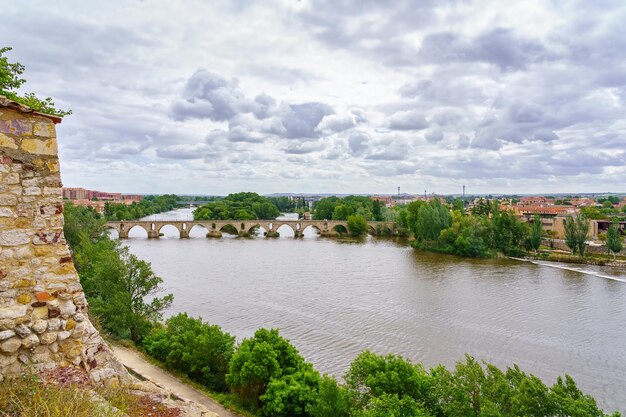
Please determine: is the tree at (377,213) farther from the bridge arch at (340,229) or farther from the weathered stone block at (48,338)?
the weathered stone block at (48,338)

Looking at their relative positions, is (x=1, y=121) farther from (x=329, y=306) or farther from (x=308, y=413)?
(x=329, y=306)

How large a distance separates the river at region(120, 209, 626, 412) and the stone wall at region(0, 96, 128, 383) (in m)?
12.0

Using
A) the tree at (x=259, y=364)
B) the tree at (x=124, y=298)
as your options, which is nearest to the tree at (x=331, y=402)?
the tree at (x=259, y=364)

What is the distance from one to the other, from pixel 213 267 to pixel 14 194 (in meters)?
31.9

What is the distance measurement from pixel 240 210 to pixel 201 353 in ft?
227

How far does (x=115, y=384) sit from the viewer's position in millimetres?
4441

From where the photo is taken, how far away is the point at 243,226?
64438 mm

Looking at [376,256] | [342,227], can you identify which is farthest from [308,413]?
[342,227]

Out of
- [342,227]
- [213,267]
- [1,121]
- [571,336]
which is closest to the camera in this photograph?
[1,121]

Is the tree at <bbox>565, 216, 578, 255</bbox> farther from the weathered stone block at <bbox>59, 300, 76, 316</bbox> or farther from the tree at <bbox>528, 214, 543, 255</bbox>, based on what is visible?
the weathered stone block at <bbox>59, 300, 76, 316</bbox>

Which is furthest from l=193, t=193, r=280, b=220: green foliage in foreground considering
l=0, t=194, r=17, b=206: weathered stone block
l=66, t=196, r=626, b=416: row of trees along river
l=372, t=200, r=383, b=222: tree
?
l=0, t=194, r=17, b=206: weathered stone block

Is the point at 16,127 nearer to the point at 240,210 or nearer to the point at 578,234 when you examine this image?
the point at 578,234

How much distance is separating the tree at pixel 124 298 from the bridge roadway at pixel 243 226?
4056 cm

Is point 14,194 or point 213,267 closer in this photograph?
point 14,194
